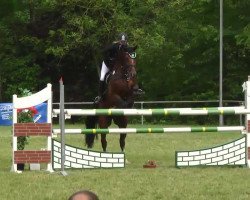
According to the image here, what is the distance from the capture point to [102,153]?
34.1ft

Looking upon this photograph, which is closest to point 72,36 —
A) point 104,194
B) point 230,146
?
point 230,146

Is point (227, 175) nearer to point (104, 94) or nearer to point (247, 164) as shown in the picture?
point (247, 164)

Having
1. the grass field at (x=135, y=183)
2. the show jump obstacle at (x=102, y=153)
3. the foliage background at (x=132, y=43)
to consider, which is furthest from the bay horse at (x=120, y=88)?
the foliage background at (x=132, y=43)

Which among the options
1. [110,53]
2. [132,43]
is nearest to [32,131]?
[110,53]

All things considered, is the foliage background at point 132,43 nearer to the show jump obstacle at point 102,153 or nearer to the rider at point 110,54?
the rider at point 110,54

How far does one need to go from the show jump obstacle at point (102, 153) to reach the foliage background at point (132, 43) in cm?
2145

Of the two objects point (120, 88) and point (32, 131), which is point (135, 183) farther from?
point (120, 88)

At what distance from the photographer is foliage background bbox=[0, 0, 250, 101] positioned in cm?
3516

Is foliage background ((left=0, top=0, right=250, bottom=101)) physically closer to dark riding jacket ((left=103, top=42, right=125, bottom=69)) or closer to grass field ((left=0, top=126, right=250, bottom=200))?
dark riding jacket ((left=103, top=42, right=125, bottom=69))

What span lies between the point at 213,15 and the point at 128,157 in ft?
77.2

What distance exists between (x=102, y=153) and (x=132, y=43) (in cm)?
2818

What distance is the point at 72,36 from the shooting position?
1522 inches

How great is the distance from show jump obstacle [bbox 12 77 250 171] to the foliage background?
21.5 meters

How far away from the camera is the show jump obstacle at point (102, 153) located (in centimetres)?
994
